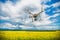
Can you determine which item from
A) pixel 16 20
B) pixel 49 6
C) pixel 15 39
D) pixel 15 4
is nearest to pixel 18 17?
pixel 16 20

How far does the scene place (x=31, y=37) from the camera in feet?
6.64

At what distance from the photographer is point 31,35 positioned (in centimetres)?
203

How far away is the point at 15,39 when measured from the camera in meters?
2.03

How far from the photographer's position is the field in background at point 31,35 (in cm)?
202

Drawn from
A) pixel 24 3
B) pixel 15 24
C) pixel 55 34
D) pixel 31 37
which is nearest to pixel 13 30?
pixel 15 24

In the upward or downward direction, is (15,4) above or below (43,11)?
above

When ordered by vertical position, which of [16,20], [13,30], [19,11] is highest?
[19,11]

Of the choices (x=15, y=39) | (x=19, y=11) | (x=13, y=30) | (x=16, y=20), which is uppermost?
(x=19, y=11)

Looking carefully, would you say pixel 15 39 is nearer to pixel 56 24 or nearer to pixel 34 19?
pixel 34 19

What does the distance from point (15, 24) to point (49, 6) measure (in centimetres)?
58

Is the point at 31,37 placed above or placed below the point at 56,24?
below

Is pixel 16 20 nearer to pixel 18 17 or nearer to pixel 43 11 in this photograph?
pixel 18 17

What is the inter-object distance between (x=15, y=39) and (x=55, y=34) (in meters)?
0.60

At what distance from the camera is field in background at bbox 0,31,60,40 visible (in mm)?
2020
